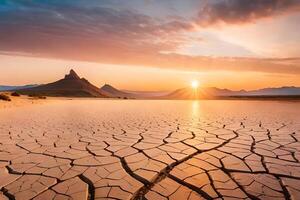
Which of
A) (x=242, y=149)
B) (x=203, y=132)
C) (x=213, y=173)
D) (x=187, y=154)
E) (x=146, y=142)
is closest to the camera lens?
(x=213, y=173)

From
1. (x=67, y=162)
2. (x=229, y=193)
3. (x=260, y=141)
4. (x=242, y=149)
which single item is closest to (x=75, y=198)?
(x=67, y=162)

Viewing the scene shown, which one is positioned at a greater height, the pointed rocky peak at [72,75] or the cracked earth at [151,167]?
the pointed rocky peak at [72,75]

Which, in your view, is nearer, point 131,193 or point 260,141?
point 131,193

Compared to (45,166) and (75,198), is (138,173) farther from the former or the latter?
(45,166)

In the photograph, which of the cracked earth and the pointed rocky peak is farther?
the pointed rocky peak

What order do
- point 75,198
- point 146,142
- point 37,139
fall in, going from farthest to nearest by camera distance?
point 37,139 < point 146,142 < point 75,198

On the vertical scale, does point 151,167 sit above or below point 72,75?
below

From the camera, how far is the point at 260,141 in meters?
4.04

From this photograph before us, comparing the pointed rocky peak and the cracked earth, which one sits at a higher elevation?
the pointed rocky peak

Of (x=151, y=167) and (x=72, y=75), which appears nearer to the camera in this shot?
(x=151, y=167)

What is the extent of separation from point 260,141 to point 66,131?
397 cm

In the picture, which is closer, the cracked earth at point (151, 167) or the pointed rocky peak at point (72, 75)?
the cracked earth at point (151, 167)

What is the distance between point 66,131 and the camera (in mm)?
5164

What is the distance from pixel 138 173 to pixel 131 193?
460 millimetres
